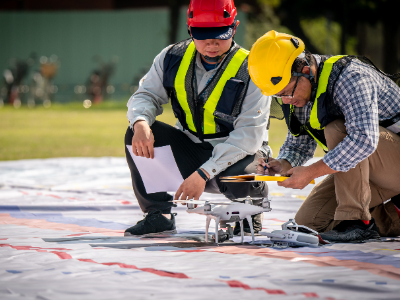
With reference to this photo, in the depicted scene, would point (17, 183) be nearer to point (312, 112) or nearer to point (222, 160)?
point (222, 160)

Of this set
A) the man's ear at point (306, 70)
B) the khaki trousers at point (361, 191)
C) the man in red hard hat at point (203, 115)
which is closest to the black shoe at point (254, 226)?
the man in red hard hat at point (203, 115)

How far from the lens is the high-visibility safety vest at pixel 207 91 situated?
3072mm

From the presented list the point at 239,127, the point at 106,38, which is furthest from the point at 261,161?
the point at 106,38

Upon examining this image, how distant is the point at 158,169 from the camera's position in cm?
313

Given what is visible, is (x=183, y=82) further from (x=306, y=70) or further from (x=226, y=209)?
(x=226, y=209)

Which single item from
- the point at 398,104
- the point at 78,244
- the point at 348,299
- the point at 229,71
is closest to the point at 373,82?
the point at 398,104

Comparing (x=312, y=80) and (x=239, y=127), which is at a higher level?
(x=312, y=80)

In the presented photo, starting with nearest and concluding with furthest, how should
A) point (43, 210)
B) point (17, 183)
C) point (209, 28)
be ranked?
point (209, 28) < point (43, 210) < point (17, 183)

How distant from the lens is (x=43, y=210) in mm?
3732

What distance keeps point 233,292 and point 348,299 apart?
1.19 feet

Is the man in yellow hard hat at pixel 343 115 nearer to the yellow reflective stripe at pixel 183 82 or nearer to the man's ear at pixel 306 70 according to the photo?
the man's ear at pixel 306 70

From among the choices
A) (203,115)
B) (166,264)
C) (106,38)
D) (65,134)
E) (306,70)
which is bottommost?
(166,264)

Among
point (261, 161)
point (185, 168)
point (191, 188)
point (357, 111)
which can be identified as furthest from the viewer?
point (185, 168)

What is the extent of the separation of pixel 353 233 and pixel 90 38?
2157 centimetres
